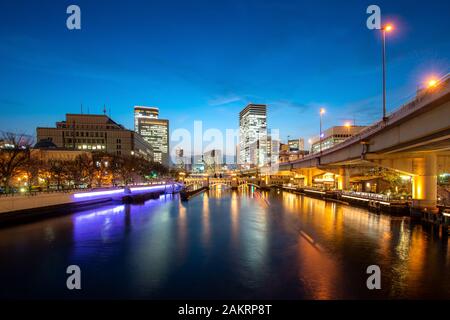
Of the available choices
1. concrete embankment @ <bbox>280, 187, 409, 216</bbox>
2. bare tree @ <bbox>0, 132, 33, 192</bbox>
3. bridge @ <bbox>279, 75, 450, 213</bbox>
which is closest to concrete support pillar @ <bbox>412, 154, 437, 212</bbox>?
bridge @ <bbox>279, 75, 450, 213</bbox>

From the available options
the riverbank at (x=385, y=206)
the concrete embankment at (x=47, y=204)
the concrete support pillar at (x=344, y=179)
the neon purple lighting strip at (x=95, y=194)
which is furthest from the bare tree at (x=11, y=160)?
the concrete support pillar at (x=344, y=179)

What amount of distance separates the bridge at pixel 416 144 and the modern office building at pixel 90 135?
131 meters

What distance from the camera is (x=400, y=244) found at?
24.6 metres

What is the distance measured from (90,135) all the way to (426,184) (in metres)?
158

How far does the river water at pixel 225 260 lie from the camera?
15.2m

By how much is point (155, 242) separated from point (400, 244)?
22027mm

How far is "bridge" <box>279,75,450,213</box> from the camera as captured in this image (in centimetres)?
1880

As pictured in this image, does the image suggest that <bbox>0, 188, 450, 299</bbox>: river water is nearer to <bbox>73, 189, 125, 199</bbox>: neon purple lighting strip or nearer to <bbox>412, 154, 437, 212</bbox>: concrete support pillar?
<bbox>412, 154, 437, 212</bbox>: concrete support pillar

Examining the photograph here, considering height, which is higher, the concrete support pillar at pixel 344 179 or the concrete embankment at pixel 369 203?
the concrete support pillar at pixel 344 179

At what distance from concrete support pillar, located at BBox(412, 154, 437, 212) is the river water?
3133 mm

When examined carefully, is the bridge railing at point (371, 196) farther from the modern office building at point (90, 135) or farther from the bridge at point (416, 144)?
the modern office building at point (90, 135)

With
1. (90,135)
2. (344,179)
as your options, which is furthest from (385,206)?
(90,135)
